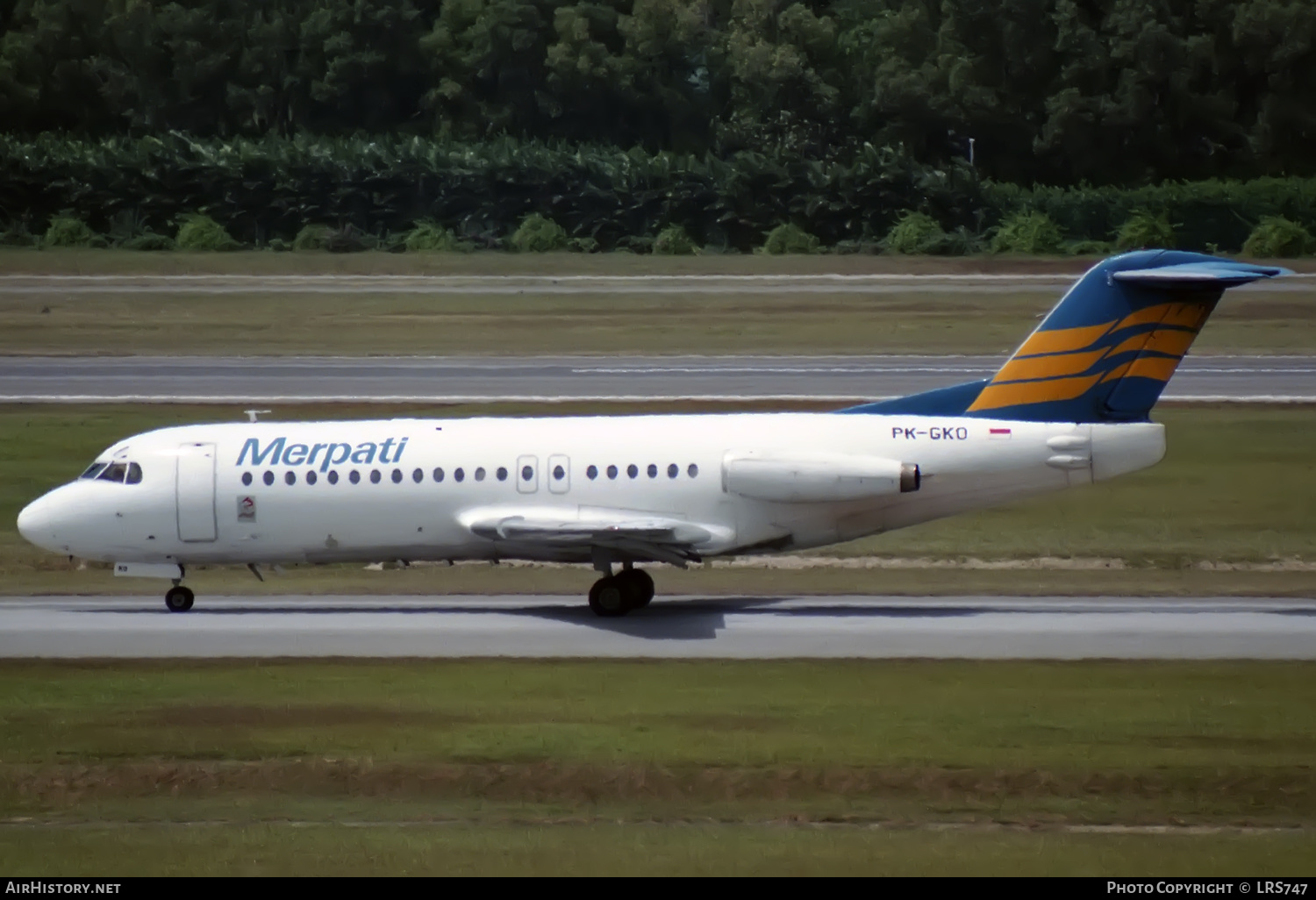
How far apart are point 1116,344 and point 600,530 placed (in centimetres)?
814

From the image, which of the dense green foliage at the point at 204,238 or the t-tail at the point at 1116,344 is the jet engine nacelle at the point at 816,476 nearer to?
the t-tail at the point at 1116,344

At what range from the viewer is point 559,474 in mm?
29188

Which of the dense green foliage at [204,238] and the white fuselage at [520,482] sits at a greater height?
the dense green foliage at [204,238]

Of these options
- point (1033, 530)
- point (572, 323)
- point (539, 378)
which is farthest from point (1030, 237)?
point (1033, 530)

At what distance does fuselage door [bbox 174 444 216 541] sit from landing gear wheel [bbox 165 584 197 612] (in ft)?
3.36

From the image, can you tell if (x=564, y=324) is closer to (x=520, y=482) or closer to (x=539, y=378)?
(x=539, y=378)

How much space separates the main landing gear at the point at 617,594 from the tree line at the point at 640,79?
69.0 metres

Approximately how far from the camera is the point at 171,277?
7588 centimetres

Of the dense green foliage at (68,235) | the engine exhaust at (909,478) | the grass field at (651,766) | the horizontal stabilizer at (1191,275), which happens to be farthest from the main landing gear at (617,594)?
the dense green foliage at (68,235)

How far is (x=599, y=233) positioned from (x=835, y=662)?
63.0 m

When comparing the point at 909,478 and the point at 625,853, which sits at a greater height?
the point at 909,478

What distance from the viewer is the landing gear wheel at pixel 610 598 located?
95.0 ft

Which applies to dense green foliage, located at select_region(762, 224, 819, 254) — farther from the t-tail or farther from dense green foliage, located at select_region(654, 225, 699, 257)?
the t-tail
